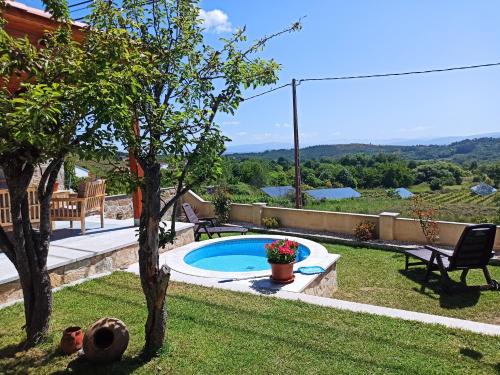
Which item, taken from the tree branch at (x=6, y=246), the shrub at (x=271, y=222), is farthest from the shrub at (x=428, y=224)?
the tree branch at (x=6, y=246)

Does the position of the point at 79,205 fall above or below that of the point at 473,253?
above

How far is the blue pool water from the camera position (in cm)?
876

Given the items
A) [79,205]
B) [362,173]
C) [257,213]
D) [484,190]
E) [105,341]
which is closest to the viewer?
[105,341]

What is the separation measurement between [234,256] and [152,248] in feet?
20.3

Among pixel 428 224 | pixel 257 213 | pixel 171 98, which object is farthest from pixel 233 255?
pixel 171 98

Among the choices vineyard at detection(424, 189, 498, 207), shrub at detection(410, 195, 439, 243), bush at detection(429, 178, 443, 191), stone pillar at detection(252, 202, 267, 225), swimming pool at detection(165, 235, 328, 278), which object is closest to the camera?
swimming pool at detection(165, 235, 328, 278)

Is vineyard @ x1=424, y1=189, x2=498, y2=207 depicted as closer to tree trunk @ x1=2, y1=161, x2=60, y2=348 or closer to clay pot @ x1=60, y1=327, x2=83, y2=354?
clay pot @ x1=60, y1=327, x2=83, y2=354

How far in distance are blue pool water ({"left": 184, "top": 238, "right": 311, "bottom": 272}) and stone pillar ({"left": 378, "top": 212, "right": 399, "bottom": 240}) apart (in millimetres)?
2632

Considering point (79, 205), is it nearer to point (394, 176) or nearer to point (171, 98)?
point (171, 98)

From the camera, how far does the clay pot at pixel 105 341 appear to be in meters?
3.55

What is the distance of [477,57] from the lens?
13.0 metres

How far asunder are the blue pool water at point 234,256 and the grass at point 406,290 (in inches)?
48.7

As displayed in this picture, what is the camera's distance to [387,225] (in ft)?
33.6

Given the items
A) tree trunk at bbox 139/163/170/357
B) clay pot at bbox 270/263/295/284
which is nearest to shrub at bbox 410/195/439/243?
clay pot at bbox 270/263/295/284
